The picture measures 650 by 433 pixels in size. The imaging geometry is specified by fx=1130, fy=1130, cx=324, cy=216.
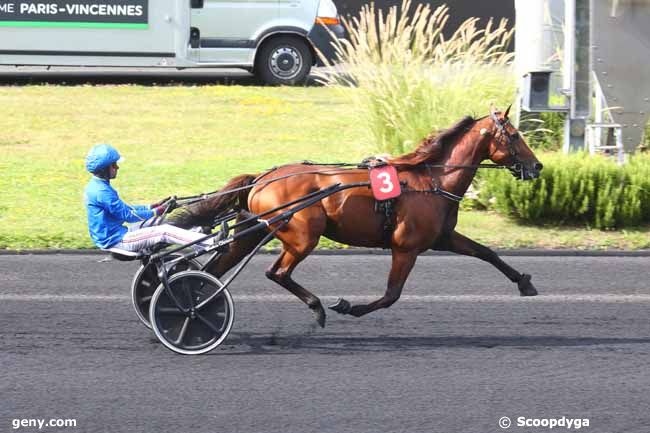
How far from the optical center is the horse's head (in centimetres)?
732

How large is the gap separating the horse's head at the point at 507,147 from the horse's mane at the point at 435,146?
125mm

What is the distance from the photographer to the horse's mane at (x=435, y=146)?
24.2ft

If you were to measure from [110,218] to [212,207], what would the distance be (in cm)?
72

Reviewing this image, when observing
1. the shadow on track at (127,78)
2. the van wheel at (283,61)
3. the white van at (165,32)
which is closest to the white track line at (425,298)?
the white van at (165,32)

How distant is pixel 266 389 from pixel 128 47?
11.3m

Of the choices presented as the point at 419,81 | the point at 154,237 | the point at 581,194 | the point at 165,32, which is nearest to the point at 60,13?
the point at 165,32

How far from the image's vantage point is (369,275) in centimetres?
912

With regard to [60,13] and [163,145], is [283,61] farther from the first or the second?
[163,145]

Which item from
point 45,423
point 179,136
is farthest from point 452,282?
point 179,136

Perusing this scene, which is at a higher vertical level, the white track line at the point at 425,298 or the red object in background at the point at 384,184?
the red object in background at the point at 384,184

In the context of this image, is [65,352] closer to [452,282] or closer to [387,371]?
[387,371]

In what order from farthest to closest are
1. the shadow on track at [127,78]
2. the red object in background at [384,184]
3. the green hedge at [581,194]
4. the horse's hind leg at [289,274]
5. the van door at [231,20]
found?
the shadow on track at [127,78], the van door at [231,20], the green hedge at [581,194], the horse's hind leg at [289,274], the red object in background at [384,184]

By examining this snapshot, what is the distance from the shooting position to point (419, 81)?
1231 centimetres

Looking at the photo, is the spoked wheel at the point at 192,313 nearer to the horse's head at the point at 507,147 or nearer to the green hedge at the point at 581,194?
the horse's head at the point at 507,147
